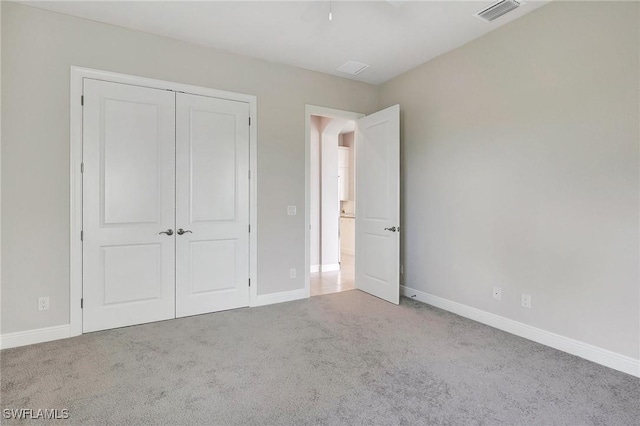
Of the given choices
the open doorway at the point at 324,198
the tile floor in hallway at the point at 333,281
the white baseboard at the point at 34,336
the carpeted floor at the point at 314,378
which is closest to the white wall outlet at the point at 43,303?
the white baseboard at the point at 34,336

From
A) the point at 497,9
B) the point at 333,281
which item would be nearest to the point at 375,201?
the point at 333,281

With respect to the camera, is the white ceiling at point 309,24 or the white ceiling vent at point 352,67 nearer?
the white ceiling at point 309,24

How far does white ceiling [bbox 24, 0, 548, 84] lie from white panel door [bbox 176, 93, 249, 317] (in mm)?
664

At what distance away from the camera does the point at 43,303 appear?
9.22 ft

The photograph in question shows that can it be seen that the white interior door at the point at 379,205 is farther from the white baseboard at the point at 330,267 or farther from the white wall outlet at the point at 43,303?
the white wall outlet at the point at 43,303

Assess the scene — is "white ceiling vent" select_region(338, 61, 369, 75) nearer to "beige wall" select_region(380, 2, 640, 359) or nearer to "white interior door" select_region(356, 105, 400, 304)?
"white interior door" select_region(356, 105, 400, 304)

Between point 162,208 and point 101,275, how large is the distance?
2.68ft

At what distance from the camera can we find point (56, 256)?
112 inches

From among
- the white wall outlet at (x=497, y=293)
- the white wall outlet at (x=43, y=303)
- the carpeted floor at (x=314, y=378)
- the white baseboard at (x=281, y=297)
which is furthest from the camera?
the white baseboard at (x=281, y=297)

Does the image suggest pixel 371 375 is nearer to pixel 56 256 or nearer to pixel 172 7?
pixel 56 256

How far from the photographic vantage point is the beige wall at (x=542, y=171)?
2.35m

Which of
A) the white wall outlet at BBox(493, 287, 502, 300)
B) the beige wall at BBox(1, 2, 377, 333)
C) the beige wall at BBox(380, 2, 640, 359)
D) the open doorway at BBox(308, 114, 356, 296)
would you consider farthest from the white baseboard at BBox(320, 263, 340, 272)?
the beige wall at BBox(1, 2, 377, 333)

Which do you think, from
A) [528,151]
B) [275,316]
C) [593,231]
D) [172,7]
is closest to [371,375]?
[275,316]

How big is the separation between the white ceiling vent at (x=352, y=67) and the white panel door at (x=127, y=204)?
204cm
